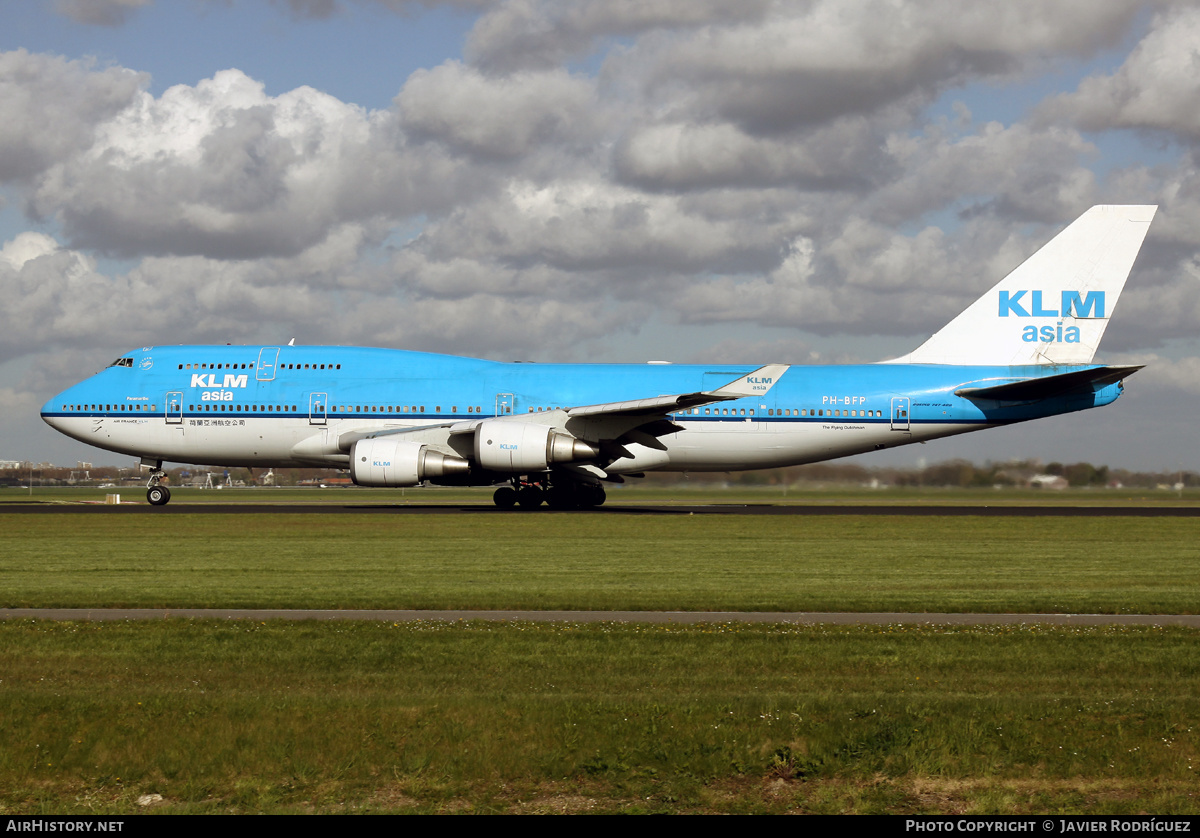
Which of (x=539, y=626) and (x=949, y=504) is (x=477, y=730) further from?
(x=949, y=504)

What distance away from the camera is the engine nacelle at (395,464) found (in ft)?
125

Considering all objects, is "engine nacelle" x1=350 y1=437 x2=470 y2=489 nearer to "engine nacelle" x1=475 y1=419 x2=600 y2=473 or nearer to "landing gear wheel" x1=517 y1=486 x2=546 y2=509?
"engine nacelle" x1=475 y1=419 x2=600 y2=473

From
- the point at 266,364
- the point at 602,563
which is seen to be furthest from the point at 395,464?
the point at 602,563

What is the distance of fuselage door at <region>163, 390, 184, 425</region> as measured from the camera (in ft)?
141

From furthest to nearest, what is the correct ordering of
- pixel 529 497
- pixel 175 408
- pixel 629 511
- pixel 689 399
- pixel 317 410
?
pixel 529 497 < pixel 175 408 < pixel 317 410 < pixel 629 511 < pixel 689 399

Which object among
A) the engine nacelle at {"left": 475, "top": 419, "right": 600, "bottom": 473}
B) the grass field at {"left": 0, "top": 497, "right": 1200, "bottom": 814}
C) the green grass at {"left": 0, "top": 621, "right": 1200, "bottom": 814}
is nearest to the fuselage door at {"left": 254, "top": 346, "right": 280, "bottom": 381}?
the engine nacelle at {"left": 475, "top": 419, "right": 600, "bottom": 473}

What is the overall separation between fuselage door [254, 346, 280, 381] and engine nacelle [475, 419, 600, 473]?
9.29 metres

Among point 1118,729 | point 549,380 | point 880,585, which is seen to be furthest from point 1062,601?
point 549,380

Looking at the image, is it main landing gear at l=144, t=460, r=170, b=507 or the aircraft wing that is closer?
the aircraft wing

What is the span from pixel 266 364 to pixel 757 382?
1837cm

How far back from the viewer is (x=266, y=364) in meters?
42.8

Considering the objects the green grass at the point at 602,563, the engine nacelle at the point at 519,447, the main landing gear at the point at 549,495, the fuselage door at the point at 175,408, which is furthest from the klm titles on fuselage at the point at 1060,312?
the fuselage door at the point at 175,408

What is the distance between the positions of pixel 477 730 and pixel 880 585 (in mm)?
11564

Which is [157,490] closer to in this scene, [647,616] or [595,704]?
[647,616]
